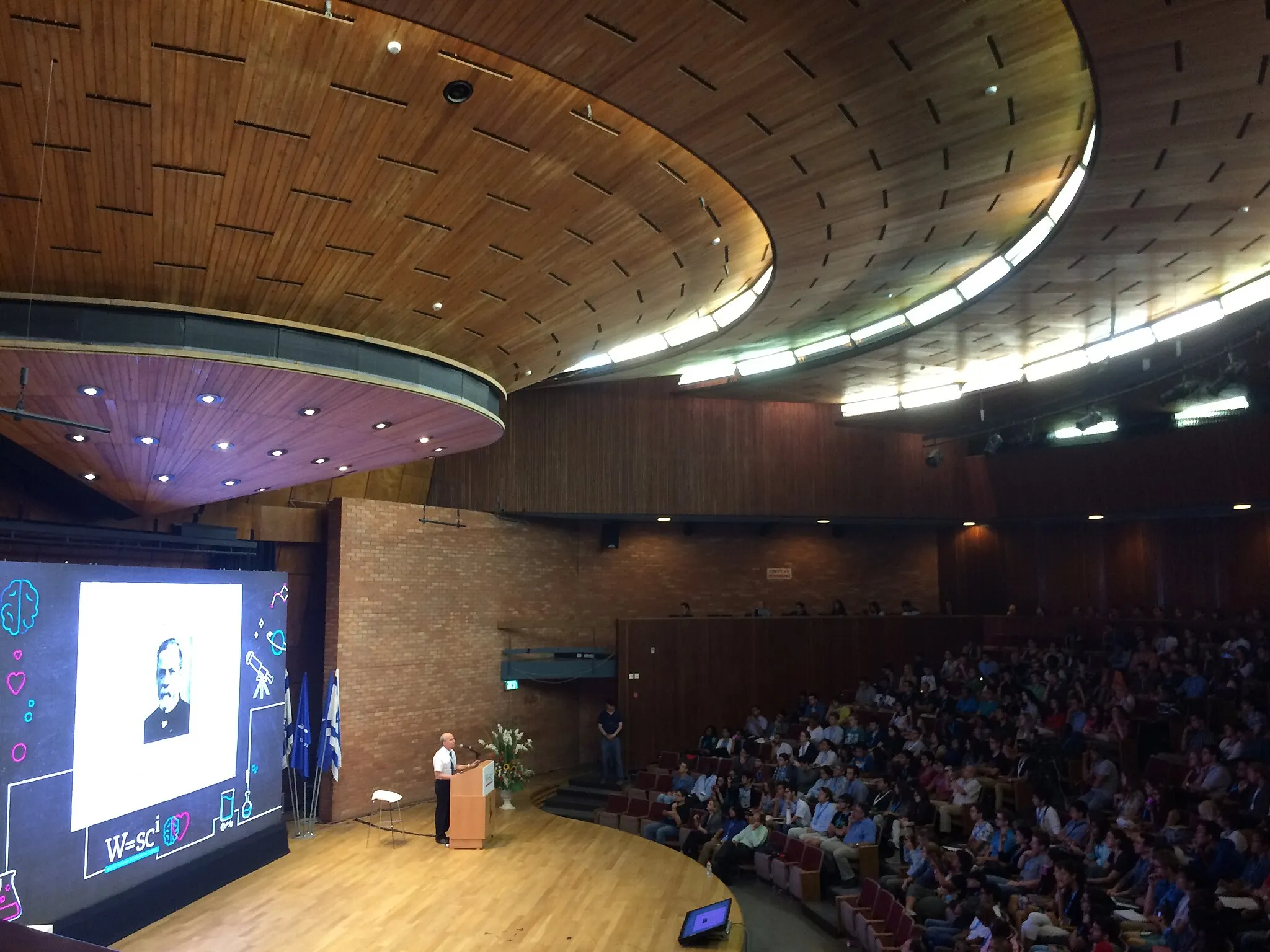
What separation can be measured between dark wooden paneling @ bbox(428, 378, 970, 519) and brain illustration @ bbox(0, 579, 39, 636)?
300 inches

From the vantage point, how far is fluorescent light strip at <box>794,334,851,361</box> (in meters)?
13.4

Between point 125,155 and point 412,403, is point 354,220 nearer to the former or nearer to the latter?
point 125,155

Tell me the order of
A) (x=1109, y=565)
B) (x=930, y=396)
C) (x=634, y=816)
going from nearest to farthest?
1. (x=634, y=816)
2. (x=930, y=396)
3. (x=1109, y=565)

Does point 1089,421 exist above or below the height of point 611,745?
above

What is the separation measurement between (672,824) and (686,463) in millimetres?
6190

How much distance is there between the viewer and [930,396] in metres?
15.3

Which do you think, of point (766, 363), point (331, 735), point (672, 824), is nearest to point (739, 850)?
point (672, 824)

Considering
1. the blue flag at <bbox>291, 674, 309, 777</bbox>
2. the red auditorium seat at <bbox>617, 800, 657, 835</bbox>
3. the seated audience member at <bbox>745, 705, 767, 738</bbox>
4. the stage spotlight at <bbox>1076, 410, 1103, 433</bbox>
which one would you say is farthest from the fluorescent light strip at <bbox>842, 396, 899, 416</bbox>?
the blue flag at <bbox>291, 674, 309, 777</bbox>

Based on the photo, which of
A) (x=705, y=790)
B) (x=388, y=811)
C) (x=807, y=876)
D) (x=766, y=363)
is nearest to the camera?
(x=807, y=876)

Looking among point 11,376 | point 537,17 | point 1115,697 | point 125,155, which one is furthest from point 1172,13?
point 1115,697

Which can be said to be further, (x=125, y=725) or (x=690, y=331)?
(x=690, y=331)

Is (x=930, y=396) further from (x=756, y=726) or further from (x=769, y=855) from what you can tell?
(x=769, y=855)

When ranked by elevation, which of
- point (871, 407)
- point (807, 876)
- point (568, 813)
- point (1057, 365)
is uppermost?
point (1057, 365)

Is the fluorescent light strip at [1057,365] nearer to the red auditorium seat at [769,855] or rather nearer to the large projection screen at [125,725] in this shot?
the red auditorium seat at [769,855]
